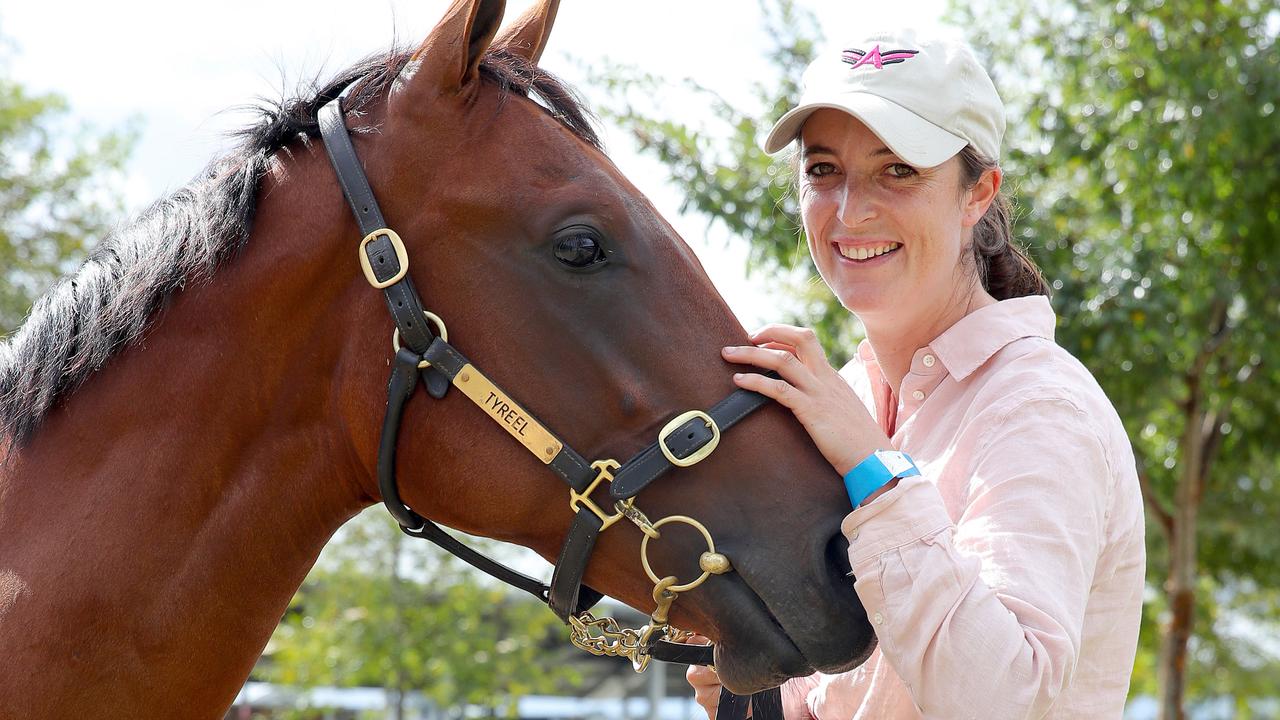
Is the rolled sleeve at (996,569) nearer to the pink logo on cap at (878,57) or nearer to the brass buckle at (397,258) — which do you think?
the pink logo on cap at (878,57)

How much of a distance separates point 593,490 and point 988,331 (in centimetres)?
88

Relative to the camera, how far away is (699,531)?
2.00 m

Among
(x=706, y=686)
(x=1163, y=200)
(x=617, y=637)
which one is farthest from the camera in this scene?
(x=1163, y=200)

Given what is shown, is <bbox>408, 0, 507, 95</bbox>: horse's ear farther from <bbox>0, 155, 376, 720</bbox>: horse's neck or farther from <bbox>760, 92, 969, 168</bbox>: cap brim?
<bbox>760, 92, 969, 168</bbox>: cap brim

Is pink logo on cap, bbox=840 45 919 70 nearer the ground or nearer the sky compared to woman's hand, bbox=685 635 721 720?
nearer the sky

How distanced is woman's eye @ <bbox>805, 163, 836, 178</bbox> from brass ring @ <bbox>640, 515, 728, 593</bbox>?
0.87 metres

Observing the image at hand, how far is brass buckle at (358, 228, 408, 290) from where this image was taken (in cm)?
211

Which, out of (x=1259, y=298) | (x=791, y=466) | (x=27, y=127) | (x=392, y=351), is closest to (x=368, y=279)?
(x=392, y=351)

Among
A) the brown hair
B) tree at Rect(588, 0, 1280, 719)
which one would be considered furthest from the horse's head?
tree at Rect(588, 0, 1280, 719)

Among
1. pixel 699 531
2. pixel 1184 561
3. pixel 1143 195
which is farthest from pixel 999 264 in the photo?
pixel 1184 561

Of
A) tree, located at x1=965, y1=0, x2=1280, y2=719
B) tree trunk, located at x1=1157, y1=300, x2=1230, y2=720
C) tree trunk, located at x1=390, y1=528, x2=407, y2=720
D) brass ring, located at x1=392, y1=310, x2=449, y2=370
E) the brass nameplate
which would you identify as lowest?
tree trunk, located at x1=390, y1=528, x2=407, y2=720

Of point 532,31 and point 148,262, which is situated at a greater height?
point 532,31

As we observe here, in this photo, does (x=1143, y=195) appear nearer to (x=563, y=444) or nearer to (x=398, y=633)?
(x=563, y=444)

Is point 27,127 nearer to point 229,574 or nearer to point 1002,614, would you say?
point 229,574
